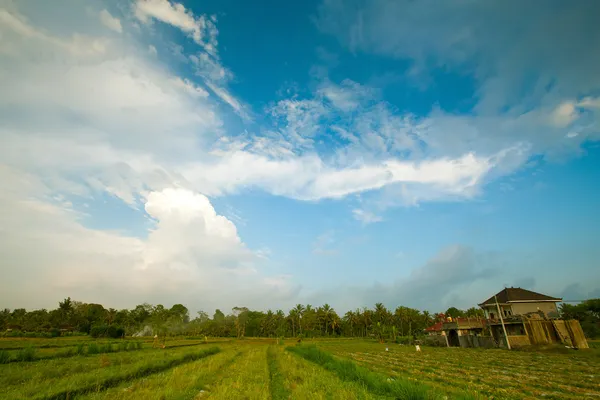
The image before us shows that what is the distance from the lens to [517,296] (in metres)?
49.6

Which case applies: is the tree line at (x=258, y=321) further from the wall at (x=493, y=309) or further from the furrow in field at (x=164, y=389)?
the furrow in field at (x=164, y=389)

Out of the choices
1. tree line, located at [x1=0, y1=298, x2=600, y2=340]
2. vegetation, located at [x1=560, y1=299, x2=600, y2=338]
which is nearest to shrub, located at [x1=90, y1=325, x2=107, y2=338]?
tree line, located at [x1=0, y1=298, x2=600, y2=340]

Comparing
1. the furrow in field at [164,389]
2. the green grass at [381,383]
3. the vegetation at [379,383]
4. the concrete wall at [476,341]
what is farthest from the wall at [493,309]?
the furrow in field at [164,389]

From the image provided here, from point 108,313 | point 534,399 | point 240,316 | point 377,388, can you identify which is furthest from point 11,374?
point 240,316

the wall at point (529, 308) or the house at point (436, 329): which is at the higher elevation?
the wall at point (529, 308)

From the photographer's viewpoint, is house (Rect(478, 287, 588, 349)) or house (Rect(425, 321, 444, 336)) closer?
house (Rect(478, 287, 588, 349))

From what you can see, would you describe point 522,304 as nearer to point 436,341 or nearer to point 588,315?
point 436,341

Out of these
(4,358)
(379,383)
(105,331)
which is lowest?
(4,358)

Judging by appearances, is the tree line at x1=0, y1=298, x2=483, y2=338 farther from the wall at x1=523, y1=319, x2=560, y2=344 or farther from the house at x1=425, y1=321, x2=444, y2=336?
the wall at x1=523, y1=319, x2=560, y2=344

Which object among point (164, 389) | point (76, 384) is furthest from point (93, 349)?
point (164, 389)

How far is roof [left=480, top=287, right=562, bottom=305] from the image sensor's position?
48.5m

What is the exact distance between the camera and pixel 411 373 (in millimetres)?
19484

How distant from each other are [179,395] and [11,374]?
36.3 feet

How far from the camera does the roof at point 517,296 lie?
48.5 meters
